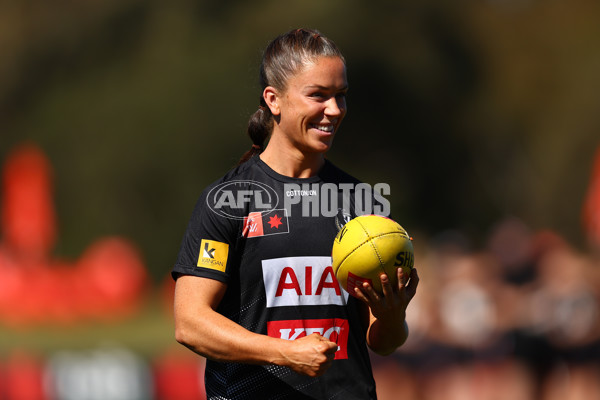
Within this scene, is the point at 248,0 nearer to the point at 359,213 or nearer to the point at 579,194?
the point at 579,194

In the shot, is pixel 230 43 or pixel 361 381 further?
pixel 230 43

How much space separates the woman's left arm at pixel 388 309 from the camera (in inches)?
156

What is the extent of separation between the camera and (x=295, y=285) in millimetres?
4070

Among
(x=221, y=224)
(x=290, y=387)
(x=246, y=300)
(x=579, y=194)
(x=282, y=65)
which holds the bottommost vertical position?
(x=290, y=387)

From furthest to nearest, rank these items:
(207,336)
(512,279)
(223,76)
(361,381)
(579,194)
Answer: (223,76) → (579,194) → (512,279) → (361,381) → (207,336)

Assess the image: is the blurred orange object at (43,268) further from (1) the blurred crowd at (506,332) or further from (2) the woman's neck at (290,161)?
(2) the woman's neck at (290,161)

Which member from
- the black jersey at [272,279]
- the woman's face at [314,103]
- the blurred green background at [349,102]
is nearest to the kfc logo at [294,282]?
the black jersey at [272,279]

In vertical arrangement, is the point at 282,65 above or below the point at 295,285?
above

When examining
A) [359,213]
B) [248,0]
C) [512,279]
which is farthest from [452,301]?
[248,0]

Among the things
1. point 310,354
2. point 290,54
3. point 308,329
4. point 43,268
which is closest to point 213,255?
point 308,329

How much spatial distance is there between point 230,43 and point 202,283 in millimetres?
25242

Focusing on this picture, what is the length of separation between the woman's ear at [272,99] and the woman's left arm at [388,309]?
888 mm

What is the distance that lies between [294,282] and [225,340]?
41cm

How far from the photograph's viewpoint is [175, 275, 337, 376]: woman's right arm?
3.68 m
